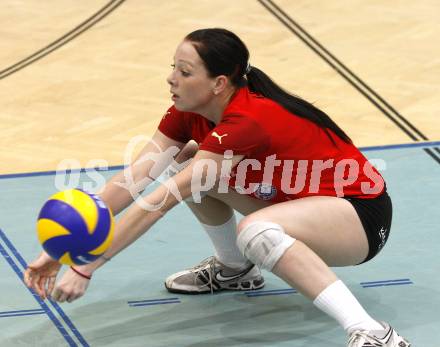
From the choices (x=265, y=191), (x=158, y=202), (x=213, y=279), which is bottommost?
(x=213, y=279)

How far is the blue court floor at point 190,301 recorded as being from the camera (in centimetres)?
427

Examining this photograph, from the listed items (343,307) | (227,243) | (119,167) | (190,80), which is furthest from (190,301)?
(119,167)

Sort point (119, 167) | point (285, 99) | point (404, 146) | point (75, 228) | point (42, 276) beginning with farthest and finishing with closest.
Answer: point (404, 146) < point (119, 167) < point (285, 99) < point (42, 276) < point (75, 228)

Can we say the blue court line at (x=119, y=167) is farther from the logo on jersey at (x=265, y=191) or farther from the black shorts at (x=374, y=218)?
the black shorts at (x=374, y=218)

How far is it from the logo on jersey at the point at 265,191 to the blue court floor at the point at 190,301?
462mm

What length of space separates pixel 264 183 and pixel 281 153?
158mm

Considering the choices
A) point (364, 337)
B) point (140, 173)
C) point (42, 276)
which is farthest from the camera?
point (140, 173)

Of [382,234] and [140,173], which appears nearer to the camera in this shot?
[382,234]

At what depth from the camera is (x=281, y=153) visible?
417 centimetres

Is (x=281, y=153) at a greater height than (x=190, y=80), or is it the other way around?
(x=190, y=80)

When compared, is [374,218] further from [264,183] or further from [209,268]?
[209,268]

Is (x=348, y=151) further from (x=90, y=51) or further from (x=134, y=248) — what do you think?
(x=90, y=51)

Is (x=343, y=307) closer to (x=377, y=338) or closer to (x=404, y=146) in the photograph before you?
(x=377, y=338)

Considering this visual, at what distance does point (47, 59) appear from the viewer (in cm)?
783
